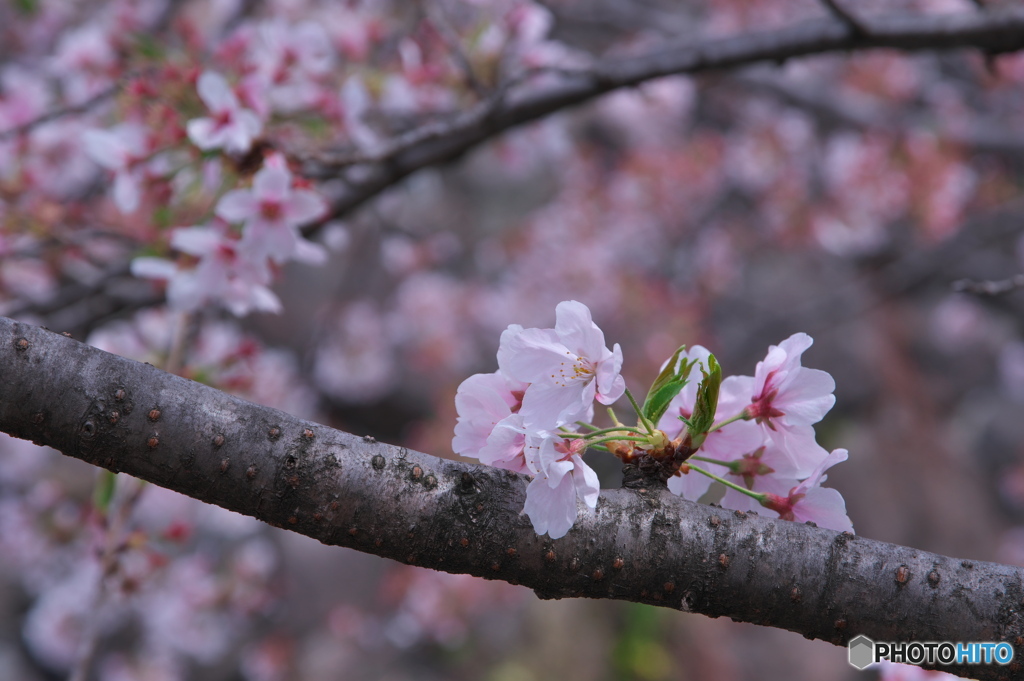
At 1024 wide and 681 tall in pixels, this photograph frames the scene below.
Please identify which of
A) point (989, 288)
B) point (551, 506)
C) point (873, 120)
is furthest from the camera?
point (873, 120)

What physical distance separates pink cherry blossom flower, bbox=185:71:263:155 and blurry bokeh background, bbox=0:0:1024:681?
56 centimetres

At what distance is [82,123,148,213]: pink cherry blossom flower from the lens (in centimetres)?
165

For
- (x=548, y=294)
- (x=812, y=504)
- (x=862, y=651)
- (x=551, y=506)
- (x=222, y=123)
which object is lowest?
(x=548, y=294)

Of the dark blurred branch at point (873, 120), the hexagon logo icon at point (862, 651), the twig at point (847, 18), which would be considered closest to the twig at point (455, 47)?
the twig at point (847, 18)

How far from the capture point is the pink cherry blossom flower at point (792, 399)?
0.92 m

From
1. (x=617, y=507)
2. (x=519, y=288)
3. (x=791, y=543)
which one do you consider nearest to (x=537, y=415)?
(x=617, y=507)

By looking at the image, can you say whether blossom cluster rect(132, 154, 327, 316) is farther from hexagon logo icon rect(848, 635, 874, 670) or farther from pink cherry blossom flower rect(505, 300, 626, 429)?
hexagon logo icon rect(848, 635, 874, 670)

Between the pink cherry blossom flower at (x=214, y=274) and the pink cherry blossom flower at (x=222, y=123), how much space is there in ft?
0.67

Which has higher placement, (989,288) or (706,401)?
(706,401)

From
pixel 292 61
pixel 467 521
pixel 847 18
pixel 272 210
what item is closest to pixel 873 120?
pixel 847 18

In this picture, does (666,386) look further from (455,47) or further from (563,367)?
(455,47)
